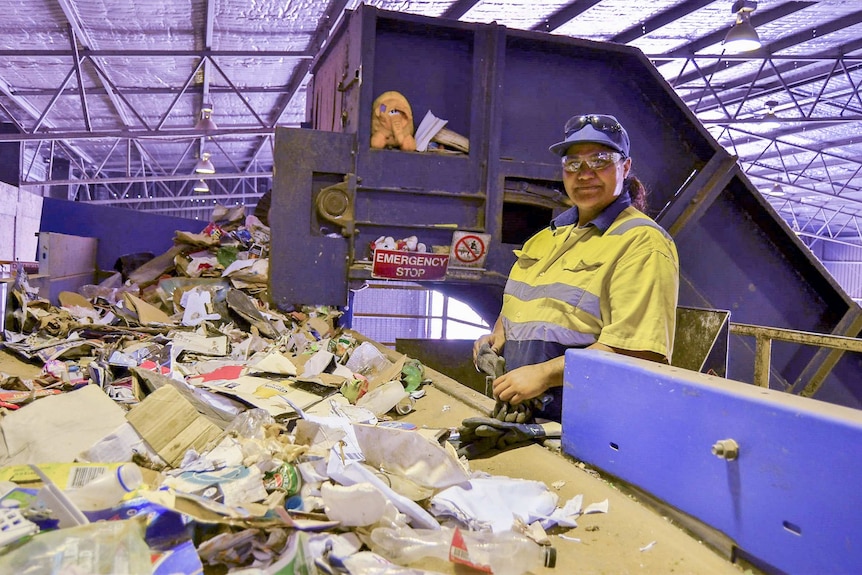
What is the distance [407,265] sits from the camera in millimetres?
4113

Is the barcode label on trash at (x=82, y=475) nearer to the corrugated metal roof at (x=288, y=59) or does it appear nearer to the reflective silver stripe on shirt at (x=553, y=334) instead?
the reflective silver stripe on shirt at (x=553, y=334)

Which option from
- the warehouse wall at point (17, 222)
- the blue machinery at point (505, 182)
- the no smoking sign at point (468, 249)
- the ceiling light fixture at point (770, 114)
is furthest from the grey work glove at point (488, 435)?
the warehouse wall at point (17, 222)

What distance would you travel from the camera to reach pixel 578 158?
232 cm

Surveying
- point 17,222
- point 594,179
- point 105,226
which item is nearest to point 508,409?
Result: point 594,179

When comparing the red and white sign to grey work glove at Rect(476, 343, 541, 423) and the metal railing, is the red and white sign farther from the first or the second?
the metal railing

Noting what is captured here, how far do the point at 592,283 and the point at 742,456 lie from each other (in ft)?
3.10

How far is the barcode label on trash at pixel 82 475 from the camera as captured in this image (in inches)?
51.9

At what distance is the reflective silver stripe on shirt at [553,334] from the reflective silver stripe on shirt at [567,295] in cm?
Answer: 9

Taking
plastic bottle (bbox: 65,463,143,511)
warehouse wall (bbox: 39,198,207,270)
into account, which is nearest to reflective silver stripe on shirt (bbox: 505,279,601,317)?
plastic bottle (bbox: 65,463,143,511)

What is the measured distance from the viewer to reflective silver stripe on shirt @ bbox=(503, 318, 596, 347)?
2.15 m

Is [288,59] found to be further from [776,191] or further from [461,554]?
[776,191]

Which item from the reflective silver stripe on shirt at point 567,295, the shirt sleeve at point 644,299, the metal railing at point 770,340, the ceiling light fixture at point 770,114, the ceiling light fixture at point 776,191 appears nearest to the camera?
the shirt sleeve at point 644,299

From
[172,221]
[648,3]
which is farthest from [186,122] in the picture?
[648,3]

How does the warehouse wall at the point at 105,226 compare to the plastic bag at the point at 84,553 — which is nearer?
the plastic bag at the point at 84,553
